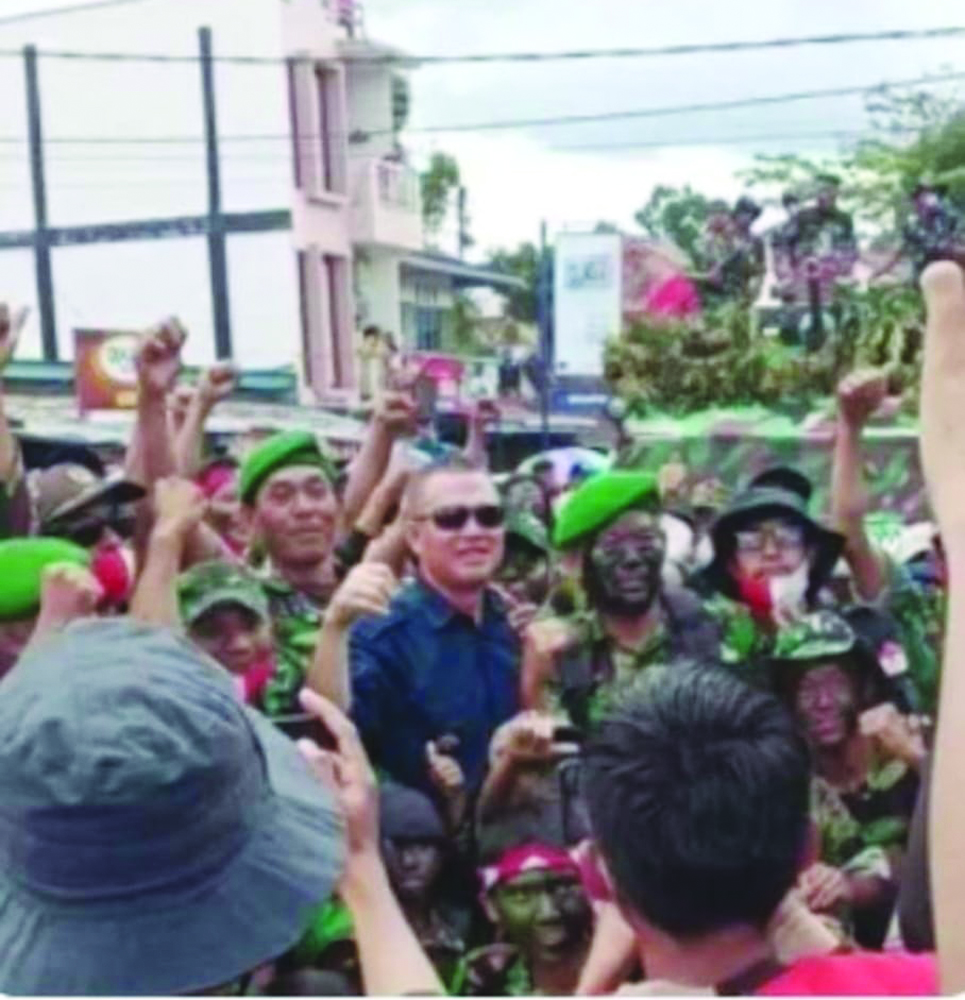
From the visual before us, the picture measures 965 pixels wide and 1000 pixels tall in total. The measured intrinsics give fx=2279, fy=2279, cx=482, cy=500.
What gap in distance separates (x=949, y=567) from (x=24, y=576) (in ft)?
6.07

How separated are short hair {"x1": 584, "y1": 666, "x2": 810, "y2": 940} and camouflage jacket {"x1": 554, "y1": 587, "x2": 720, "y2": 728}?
1.31 metres

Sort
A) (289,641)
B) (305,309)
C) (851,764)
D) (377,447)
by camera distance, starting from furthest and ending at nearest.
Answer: (305,309) → (377,447) → (289,641) → (851,764)

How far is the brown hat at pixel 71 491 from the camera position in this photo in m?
3.49

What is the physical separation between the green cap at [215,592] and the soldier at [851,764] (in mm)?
705

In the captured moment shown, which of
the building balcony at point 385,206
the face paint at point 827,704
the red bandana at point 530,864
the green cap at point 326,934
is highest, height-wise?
the building balcony at point 385,206

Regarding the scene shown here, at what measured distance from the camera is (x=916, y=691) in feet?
10.8

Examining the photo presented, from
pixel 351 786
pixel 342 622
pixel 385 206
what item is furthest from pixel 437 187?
pixel 351 786

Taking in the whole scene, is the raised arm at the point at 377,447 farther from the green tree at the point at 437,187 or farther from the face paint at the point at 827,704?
the green tree at the point at 437,187

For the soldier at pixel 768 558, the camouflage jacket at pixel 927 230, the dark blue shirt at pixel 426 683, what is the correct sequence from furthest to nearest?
the camouflage jacket at pixel 927 230 → the soldier at pixel 768 558 → the dark blue shirt at pixel 426 683

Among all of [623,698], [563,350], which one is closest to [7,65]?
[563,350]

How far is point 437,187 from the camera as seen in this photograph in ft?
91.2

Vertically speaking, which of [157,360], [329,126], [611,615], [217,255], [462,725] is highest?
[329,126]

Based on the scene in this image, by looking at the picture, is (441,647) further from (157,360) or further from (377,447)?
(377,447)

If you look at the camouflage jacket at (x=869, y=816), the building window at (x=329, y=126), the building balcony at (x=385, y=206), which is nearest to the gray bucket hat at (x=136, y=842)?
the camouflage jacket at (x=869, y=816)
